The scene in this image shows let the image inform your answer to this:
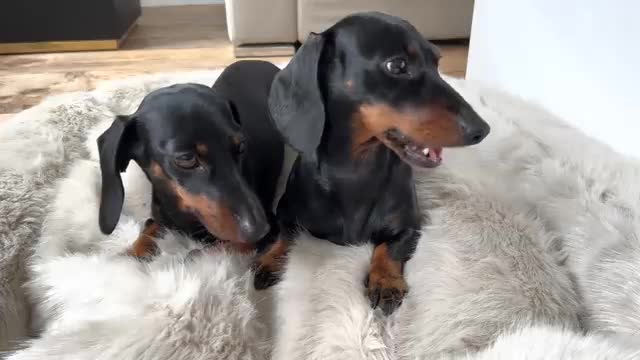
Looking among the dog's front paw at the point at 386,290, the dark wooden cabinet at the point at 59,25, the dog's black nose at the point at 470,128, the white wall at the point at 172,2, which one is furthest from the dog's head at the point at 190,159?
the white wall at the point at 172,2

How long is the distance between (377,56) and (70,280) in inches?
27.8

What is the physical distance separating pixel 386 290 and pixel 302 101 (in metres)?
0.37

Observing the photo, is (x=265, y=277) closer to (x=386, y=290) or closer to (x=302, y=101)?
(x=386, y=290)

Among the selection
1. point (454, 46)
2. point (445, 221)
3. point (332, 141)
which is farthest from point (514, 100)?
point (454, 46)

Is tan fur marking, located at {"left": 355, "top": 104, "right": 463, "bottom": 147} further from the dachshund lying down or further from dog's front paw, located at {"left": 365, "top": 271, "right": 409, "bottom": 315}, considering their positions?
dog's front paw, located at {"left": 365, "top": 271, "right": 409, "bottom": 315}

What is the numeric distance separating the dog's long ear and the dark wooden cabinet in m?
2.06

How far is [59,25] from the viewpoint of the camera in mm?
3137

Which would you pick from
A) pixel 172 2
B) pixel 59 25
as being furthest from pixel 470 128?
pixel 172 2

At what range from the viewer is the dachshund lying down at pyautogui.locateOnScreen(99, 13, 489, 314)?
1.15 metres

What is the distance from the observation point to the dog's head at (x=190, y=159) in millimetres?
1198

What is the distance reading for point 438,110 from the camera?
1.11 m

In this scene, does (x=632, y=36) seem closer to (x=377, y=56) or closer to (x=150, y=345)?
(x=377, y=56)

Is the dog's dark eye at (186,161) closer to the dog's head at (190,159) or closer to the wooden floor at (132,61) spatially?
the dog's head at (190,159)

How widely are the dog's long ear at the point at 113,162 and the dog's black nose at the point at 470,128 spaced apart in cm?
62
